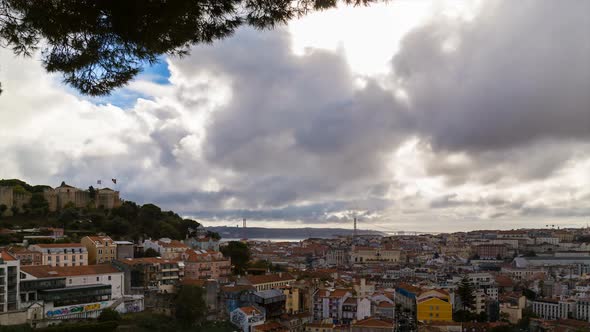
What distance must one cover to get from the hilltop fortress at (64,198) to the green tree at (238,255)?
1070cm

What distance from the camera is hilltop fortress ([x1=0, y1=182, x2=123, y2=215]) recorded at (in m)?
39.5

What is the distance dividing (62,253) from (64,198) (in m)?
14.7

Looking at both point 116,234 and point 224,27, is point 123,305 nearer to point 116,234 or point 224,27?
point 116,234

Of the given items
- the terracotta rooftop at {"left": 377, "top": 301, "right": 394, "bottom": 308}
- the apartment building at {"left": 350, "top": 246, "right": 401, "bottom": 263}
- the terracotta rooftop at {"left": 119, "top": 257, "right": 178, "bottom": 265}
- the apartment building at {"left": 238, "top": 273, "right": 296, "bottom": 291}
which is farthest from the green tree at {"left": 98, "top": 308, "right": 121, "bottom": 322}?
the apartment building at {"left": 350, "top": 246, "right": 401, "bottom": 263}

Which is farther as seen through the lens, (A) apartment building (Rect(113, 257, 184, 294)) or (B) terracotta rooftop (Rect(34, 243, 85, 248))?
(B) terracotta rooftop (Rect(34, 243, 85, 248))

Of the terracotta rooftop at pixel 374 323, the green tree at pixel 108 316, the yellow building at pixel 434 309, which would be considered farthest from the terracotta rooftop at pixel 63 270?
the yellow building at pixel 434 309

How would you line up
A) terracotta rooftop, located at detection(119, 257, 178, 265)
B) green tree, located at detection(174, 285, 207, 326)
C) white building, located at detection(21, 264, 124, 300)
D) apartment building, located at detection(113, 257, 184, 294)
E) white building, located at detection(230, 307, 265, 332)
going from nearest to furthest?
white building, located at detection(21, 264, 124, 300) → green tree, located at detection(174, 285, 207, 326) → white building, located at detection(230, 307, 265, 332) → apartment building, located at detection(113, 257, 184, 294) → terracotta rooftop, located at detection(119, 257, 178, 265)

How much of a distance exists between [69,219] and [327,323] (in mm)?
20233

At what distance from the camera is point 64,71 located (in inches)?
253

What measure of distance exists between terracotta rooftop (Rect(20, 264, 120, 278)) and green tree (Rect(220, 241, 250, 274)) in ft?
36.5

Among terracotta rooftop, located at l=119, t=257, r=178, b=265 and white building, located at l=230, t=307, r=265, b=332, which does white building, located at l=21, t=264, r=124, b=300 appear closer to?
terracotta rooftop, located at l=119, t=257, r=178, b=265

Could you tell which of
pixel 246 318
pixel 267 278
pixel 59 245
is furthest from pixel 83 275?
pixel 267 278

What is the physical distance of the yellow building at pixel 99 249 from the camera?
96.3 ft

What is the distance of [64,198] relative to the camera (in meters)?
41.2
